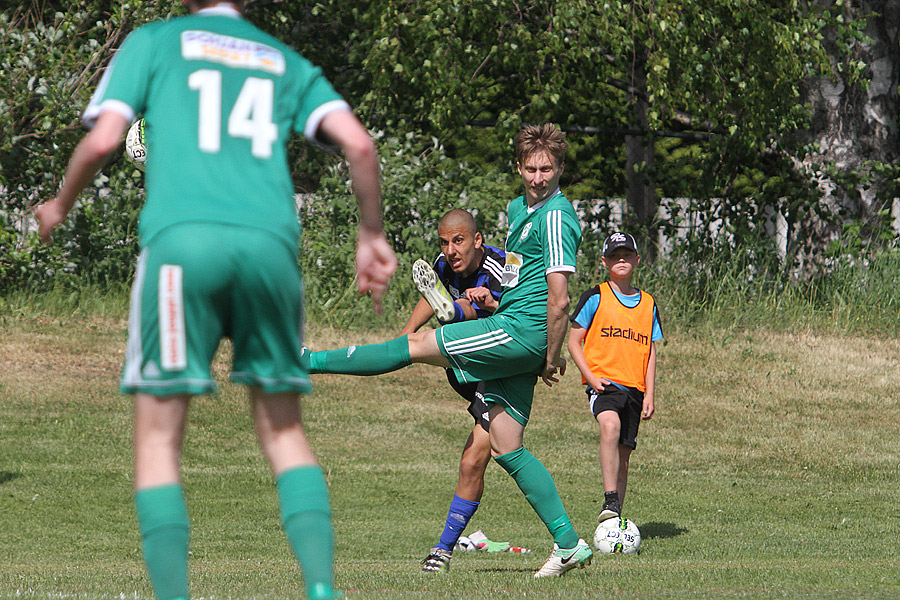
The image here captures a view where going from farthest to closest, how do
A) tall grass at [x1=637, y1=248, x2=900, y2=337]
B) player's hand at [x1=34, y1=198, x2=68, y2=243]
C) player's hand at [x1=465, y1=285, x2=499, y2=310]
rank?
tall grass at [x1=637, y1=248, x2=900, y2=337], player's hand at [x1=465, y1=285, x2=499, y2=310], player's hand at [x1=34, y1=198, x2=68, y2=243]

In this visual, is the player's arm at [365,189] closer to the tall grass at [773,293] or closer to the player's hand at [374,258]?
the player's hand at [374,258]

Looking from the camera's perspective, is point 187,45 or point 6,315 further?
point 6,315

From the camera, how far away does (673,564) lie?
22.0ft

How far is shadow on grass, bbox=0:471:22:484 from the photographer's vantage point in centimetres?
950

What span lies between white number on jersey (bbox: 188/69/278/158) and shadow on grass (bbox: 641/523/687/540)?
5650 millimetres

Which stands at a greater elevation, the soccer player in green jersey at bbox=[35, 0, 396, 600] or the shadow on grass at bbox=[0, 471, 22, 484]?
the soccer player in green jersey at bbox=[35, 0, 396, 600]

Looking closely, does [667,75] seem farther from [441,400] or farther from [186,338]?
[186,338]

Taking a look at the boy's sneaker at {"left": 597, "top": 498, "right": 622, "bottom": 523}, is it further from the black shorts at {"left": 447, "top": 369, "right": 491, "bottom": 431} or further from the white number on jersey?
the white number on jersey

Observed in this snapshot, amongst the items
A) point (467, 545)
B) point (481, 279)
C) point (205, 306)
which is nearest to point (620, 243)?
point (481, 279)

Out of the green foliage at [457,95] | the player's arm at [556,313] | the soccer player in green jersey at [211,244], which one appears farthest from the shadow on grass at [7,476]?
the soccer player in green jersey at [211,244]

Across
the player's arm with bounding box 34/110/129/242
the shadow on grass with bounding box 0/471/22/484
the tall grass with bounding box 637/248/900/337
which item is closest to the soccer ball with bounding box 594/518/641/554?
the player's arm with bounding box 34/110/129/242

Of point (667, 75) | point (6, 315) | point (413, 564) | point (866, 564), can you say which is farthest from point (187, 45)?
point (6, 315)

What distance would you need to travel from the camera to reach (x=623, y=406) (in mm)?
7660

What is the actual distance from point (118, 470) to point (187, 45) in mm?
7452
